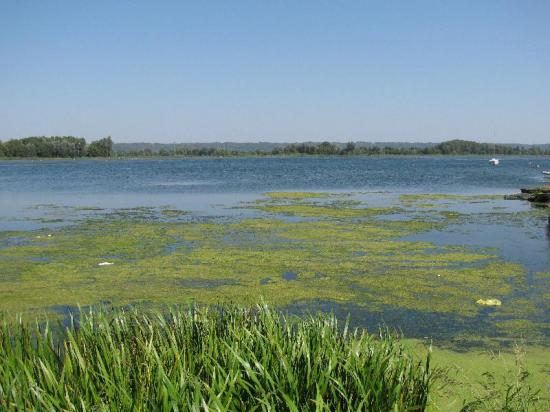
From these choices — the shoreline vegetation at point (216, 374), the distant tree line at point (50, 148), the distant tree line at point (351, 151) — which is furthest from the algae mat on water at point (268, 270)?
the distant tree line at point (351, 151)

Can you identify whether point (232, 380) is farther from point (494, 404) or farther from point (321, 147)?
point (321, 147)

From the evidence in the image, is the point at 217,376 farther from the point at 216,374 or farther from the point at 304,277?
the point at 304,277

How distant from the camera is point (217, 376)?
4.23 m

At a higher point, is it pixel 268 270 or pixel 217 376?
pixel 217 376

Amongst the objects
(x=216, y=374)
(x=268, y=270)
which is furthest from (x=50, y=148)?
(x=216, y=374)

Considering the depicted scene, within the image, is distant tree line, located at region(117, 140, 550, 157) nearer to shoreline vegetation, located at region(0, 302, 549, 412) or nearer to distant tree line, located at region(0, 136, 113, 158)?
distant tree line, located at region(0, 136, 113, 158)

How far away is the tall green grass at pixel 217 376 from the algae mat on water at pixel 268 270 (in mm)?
1495

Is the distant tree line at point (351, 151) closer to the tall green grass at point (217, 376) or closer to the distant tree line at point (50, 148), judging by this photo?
the distant tree line at point (50, 148)

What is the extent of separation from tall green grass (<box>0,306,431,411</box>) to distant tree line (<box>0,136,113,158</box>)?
126 metres

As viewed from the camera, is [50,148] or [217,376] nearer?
[217,376]

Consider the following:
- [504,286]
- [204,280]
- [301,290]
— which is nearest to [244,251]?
[204,280]

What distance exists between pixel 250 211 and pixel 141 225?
557cm

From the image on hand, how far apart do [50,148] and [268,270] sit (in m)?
121

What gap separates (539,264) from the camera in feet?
40.1
